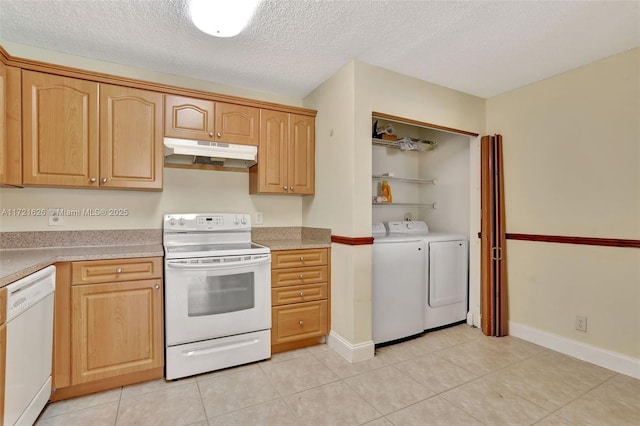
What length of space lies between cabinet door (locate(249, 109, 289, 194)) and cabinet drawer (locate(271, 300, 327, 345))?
1075 millimetres

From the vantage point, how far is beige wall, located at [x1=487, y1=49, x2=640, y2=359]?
228 cm

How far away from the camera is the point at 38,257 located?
72.2 inches

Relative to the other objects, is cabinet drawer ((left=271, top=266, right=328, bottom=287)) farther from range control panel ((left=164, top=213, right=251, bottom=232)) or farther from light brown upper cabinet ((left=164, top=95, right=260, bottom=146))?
light brown upper cabinet ((left=164, top=95, right=260, bottom=146))

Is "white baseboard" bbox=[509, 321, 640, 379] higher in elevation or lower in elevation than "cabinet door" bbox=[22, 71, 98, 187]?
lower

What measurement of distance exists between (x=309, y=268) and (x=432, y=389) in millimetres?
1270

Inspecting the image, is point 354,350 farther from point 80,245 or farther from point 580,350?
point 80,245

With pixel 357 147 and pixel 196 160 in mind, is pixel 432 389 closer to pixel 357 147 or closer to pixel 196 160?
pixel 357 147

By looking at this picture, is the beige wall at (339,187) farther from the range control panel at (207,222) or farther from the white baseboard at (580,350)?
the white baseboard at (580,350)

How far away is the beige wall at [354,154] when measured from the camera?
249cm

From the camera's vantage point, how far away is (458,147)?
136 inches

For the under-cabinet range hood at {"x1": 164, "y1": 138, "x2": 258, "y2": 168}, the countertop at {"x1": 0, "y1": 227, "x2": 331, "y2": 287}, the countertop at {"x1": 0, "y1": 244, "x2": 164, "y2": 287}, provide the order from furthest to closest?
the under-cabinet range hood at {"x1": 164, "y1": 138, "x2": 258, "y2": 168} → the countertop at {"x1": 0, "y1": 227, "x2": 331, "y2": 287} → the countertop at {"x1": 0, "y1": 244, "x2": 164, "y2": 287}

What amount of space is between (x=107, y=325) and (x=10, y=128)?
143cm

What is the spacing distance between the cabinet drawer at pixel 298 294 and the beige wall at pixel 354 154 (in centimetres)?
14

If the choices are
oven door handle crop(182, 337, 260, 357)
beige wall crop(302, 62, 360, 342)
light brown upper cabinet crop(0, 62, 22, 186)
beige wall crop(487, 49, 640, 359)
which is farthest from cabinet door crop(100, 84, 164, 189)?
beige wall crop(487, 49, 640, 359)
